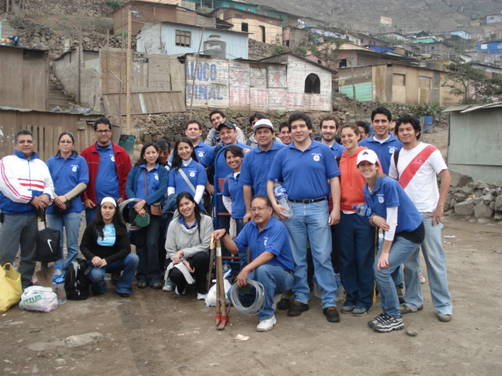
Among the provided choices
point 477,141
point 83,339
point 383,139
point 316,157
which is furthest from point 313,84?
point 83,339

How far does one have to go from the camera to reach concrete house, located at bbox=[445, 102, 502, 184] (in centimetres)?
1208

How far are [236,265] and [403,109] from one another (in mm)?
29579

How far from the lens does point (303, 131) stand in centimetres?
468

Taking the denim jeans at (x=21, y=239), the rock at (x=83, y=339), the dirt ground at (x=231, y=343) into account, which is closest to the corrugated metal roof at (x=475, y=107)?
the dirt ground at (x=231, y=343)

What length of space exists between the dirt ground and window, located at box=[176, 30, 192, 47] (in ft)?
87.4

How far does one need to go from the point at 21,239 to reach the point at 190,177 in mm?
2109

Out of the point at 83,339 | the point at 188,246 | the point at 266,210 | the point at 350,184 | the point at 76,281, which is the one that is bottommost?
the point at 83,339

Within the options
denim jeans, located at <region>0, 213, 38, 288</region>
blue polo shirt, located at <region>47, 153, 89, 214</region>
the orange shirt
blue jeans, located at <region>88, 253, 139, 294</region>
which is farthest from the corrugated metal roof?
denim jeans, located at <region>0, 213, 38, 288</region>

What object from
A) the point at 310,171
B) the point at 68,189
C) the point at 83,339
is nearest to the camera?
the point at 83,339

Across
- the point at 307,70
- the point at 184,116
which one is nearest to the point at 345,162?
the point at 184,116

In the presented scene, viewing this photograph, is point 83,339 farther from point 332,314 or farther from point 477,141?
point 477,141

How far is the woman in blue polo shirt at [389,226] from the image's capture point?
4184 millimetres

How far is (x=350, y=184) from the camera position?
4.77 meters

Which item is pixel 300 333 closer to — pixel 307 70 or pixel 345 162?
pixel 345 162
